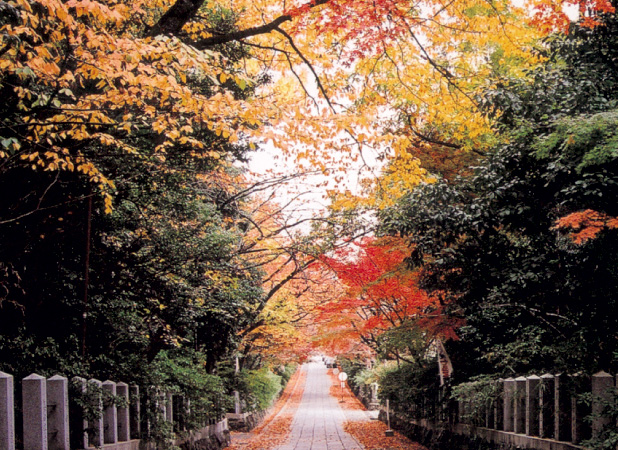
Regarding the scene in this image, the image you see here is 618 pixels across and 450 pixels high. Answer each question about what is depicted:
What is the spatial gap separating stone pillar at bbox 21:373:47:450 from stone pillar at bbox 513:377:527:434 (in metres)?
7.17

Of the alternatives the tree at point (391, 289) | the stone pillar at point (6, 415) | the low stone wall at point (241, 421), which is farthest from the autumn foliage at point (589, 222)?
the low stone wall at point (241, 421)

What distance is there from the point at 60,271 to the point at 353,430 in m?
17.6

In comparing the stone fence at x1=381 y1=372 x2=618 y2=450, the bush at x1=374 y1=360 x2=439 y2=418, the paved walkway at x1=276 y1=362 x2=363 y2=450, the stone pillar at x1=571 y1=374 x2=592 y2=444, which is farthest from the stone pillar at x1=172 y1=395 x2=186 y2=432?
the bush at x1=374 y1=360 x2=439 y2=418

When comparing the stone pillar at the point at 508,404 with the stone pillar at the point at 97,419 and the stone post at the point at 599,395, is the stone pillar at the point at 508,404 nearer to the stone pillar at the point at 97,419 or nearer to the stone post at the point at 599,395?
the stone post at the point at 599,395

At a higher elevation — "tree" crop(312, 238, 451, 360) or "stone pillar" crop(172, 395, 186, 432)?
"tree" crop(312, 238, 451, 360)

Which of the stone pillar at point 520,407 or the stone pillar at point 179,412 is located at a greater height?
the stone pillar at point 520,407

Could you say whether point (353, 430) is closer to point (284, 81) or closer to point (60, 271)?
point (284, 81)

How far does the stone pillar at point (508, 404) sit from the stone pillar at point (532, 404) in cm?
75

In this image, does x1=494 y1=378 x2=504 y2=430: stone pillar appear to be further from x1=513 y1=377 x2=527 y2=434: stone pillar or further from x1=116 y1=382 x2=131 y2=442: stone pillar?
x1=116 y1=382 x2=131 y2=442: stone pillar

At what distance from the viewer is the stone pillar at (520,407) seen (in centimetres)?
971

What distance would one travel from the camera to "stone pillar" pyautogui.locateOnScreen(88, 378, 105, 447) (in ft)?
22.7

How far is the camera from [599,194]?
304 inches

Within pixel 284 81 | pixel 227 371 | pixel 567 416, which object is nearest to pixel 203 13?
pixel 284 81

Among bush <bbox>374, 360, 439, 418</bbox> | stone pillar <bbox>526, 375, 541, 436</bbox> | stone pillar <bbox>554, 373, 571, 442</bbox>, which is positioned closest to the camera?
stone pillar <bbox>554, 373, 571, 442</bbox>
